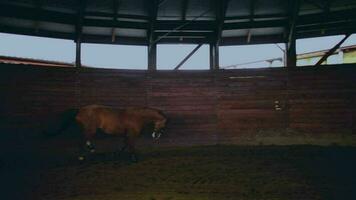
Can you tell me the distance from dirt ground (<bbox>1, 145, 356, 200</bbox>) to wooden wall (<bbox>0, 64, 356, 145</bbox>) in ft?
6.58

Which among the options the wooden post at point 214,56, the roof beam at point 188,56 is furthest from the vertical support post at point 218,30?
the roof beam at point 188,56

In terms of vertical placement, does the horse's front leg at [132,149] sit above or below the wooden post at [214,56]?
below

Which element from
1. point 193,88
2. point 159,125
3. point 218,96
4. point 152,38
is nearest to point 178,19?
point 152,38

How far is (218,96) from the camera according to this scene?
13000 millimetres

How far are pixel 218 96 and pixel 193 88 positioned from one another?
3.42ft

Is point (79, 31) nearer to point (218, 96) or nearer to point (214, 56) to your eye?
point (214, 56)

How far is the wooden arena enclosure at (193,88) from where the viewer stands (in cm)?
1104

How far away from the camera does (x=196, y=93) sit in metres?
13.1

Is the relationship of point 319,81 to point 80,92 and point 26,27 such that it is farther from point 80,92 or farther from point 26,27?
point 26,27

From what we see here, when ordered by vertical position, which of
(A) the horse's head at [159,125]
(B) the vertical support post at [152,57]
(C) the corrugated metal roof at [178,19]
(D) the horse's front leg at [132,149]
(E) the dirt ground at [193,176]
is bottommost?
(E) the dirt ground at [193,176]

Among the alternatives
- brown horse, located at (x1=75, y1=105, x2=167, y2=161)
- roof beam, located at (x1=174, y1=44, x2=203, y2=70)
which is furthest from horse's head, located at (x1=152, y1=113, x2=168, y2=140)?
roof beam, located at (x1=174, y1=44, x2=203, y2=70)

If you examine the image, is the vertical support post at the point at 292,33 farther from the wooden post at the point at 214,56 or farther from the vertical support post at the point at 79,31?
the vertical support post at the point at 79,31

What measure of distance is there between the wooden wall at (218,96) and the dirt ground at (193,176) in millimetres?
2005

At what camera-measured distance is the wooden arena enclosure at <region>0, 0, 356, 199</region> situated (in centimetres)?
1104
